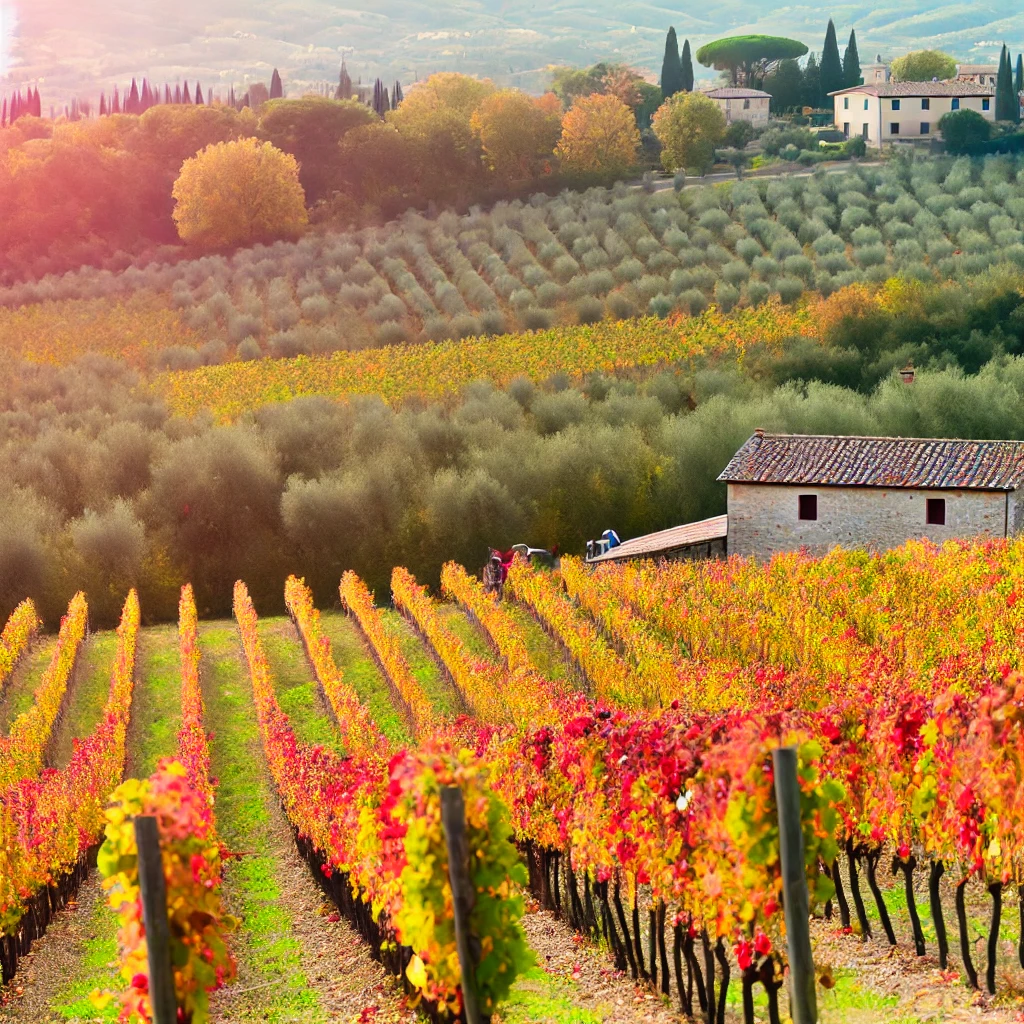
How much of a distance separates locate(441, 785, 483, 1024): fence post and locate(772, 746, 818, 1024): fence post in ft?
6.04

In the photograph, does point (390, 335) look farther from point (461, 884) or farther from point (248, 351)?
point (461, 884)

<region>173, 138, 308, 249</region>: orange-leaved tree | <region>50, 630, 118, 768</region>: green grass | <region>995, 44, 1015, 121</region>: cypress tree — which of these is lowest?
<region>50, 630, 118, 768</region>: green grass

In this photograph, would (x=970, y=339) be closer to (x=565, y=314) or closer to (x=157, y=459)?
(x=565, y=314)

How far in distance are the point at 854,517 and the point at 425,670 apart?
11592mm

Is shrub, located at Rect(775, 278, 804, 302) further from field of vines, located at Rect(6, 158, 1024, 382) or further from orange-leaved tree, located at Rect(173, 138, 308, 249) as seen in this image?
orange-leaved tree, located at Rect(173, 138, 308, 249)

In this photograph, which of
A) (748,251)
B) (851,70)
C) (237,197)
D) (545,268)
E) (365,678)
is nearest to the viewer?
(365,678)

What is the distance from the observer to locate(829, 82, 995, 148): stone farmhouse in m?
Result: 82.0

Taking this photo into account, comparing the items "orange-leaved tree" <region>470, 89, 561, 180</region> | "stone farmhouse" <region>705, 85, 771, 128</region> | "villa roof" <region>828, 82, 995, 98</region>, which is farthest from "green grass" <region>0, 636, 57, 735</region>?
"stone farmhouse" <region>705, 85, 771, 128</region>

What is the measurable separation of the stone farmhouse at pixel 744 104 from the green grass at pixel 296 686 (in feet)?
224

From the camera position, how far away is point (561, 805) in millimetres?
14531

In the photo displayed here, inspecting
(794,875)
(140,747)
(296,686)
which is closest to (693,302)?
(296,686)

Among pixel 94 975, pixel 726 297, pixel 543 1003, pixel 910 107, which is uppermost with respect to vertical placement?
pixel 910 107

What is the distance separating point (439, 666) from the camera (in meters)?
28.5

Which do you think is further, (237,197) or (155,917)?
(237,197)
